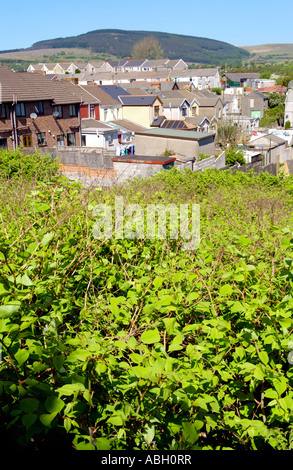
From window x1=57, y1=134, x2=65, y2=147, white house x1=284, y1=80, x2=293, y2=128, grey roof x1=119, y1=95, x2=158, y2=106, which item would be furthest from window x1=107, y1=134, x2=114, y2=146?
white house x1=284, y1=80, x2=293, y2=128

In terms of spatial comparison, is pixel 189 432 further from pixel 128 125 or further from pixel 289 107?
pixel 289 107

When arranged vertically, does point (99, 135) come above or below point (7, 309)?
below

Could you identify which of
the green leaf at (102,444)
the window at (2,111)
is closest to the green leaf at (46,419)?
the green leaf at (102,444)

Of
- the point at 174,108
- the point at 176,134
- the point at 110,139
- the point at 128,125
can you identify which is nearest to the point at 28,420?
the point at 176,134

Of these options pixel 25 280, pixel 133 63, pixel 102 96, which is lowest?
pixel 25 280

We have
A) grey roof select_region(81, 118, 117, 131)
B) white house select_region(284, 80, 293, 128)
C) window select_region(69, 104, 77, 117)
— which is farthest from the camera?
white house select_region(284, 80, 293, 128)

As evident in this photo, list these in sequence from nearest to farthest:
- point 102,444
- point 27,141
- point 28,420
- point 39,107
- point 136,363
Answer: point 28,420, point 102,444, point 136,363, point 27,141, point 39,107

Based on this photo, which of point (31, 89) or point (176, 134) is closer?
point (176, 134)

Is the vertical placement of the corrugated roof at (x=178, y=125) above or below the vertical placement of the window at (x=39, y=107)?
below

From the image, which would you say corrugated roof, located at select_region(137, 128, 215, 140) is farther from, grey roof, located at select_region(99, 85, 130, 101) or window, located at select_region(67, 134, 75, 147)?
grey roof, located at select_region(99, 85, 130, 101)

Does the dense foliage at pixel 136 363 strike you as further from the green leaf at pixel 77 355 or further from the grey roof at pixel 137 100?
the grey roof at pixel 137 100

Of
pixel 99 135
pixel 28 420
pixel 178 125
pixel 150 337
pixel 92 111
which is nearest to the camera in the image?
pixel 28 420

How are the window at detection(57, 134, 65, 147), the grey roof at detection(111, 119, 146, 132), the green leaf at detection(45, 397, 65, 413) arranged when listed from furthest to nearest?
the grey roof at detection(111, 119, 146, 132) → the window at detection(57, 134, 65, 147) → the green leaf at detection(45, 397, 65, 413)

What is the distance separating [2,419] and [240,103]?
270ft
